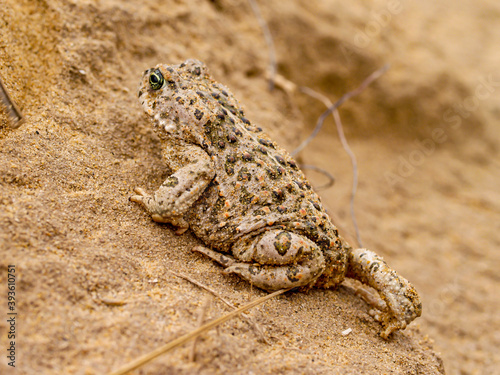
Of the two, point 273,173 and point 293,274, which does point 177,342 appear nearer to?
point 293,274

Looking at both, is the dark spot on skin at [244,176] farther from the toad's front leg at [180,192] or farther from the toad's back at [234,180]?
the toad's front leg at [180,192]

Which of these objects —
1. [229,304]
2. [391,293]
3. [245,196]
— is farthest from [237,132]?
[391,293]

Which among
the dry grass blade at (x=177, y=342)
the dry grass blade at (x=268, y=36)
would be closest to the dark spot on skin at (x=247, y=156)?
the dry grass blade at (x=177, y=342)

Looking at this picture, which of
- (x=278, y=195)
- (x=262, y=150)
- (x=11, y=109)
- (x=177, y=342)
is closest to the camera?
(x=177, y=342)

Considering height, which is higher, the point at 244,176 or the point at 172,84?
the point at 172,84

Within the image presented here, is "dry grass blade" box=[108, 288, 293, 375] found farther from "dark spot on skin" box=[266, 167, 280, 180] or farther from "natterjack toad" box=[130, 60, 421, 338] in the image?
"dark spot on skin" box=[266, 167, 280, 180]

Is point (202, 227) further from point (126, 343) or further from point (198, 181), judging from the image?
point (126, 343)

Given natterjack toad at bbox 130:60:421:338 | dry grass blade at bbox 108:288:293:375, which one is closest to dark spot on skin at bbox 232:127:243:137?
natterjack toad at bbox 130:60:421:338

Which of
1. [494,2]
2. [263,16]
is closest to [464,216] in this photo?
[263,16]
